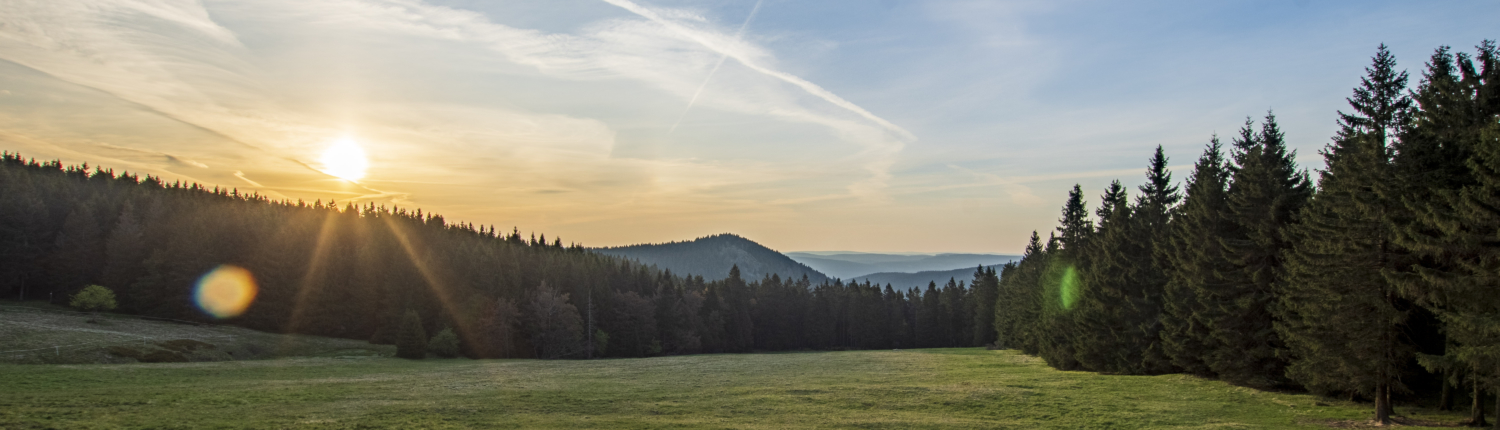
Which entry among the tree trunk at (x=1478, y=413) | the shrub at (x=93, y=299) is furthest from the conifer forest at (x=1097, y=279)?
the shrub at (x=93, y=299)

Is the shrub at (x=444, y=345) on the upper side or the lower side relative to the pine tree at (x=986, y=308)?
lower

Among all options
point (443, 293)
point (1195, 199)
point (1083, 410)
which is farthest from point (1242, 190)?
point (443, 293)

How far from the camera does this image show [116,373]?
37.8 metres

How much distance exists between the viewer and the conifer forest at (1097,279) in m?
21.6

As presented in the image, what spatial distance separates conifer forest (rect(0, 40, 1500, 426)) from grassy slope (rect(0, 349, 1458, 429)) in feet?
10.6

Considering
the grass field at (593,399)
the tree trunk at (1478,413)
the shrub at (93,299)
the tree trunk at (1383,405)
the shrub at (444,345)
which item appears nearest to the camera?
the tree trunk at (1478,413)

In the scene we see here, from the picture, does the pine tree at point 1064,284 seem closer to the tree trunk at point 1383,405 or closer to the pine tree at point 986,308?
the tree trunk at point 1383,405

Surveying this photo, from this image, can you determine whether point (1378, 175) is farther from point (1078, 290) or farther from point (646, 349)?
point (646, 349)

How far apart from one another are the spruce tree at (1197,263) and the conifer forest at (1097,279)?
0.47ft

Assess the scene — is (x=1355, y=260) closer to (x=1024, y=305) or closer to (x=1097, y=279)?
(x=1097, y=279)

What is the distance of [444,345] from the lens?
249 ft

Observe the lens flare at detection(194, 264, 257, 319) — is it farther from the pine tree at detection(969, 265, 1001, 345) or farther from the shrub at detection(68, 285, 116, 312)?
the pine tree at detection(969, 265, 1001, 345)

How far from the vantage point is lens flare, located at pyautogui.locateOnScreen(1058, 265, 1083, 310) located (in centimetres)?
5806

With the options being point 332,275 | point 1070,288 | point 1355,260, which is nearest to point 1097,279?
point 1070,288
